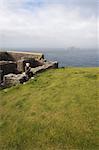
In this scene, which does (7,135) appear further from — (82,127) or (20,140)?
(82,127)

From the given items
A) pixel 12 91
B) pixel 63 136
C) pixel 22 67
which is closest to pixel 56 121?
pixel 63 136

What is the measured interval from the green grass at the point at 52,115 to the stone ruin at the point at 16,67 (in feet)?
5.13

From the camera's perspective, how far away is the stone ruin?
21875mm

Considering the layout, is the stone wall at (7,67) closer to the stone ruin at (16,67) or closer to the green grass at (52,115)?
the stone ruin at (16,67)

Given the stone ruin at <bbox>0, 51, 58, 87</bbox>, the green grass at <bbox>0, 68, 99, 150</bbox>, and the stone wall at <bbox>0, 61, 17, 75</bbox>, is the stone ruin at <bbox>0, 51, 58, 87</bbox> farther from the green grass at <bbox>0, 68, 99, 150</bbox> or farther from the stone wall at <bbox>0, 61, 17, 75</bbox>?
the green grass at <bbox>0, 68, 99, 150</bbox>

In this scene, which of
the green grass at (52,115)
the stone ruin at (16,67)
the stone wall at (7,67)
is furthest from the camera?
the stone wall at (7,67)

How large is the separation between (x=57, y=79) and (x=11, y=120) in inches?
252

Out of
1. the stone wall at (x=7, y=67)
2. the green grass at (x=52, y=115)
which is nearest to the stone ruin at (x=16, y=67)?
the stone wall at (x=7, y=67)

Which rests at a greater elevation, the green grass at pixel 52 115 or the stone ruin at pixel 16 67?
the stone ruin at pixel 16 67

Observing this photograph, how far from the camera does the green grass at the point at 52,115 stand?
13.1 metres

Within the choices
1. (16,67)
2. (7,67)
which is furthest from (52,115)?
(16,67)

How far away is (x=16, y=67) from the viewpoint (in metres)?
27.2

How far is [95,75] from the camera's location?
824 inches

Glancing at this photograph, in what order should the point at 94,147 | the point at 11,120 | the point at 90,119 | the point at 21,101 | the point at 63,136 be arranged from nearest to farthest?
1. the point at 94,147
2. the point at 63,136
3. the point at 90,119
4. the point at 11,120
5. the point at 21,101
